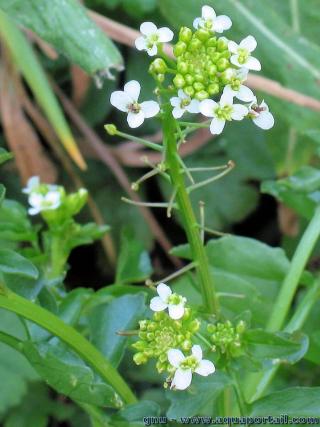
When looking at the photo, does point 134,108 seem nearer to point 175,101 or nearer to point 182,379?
point 175,101

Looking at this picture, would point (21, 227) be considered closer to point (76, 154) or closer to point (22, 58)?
point (76, 154)

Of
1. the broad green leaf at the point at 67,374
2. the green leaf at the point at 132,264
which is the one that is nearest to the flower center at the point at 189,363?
the broad green leaf at the point at 67,374

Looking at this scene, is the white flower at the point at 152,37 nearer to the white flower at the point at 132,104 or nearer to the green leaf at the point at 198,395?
the white flower at the point at 132,104

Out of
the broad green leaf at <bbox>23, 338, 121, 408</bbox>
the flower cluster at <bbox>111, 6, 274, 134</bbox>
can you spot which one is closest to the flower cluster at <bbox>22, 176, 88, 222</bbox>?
the broad green leaf at <bbox>23, 338, 121, 408</bbox>

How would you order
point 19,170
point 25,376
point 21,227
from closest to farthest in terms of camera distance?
point 21,227 < point 25,376 < point 19,170

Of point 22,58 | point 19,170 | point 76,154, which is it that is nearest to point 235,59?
point 76,154

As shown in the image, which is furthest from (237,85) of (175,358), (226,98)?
(175,358)

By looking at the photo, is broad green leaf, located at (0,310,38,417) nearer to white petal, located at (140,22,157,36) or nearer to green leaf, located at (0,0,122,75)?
green leaf, located at (0,0,122,75)
